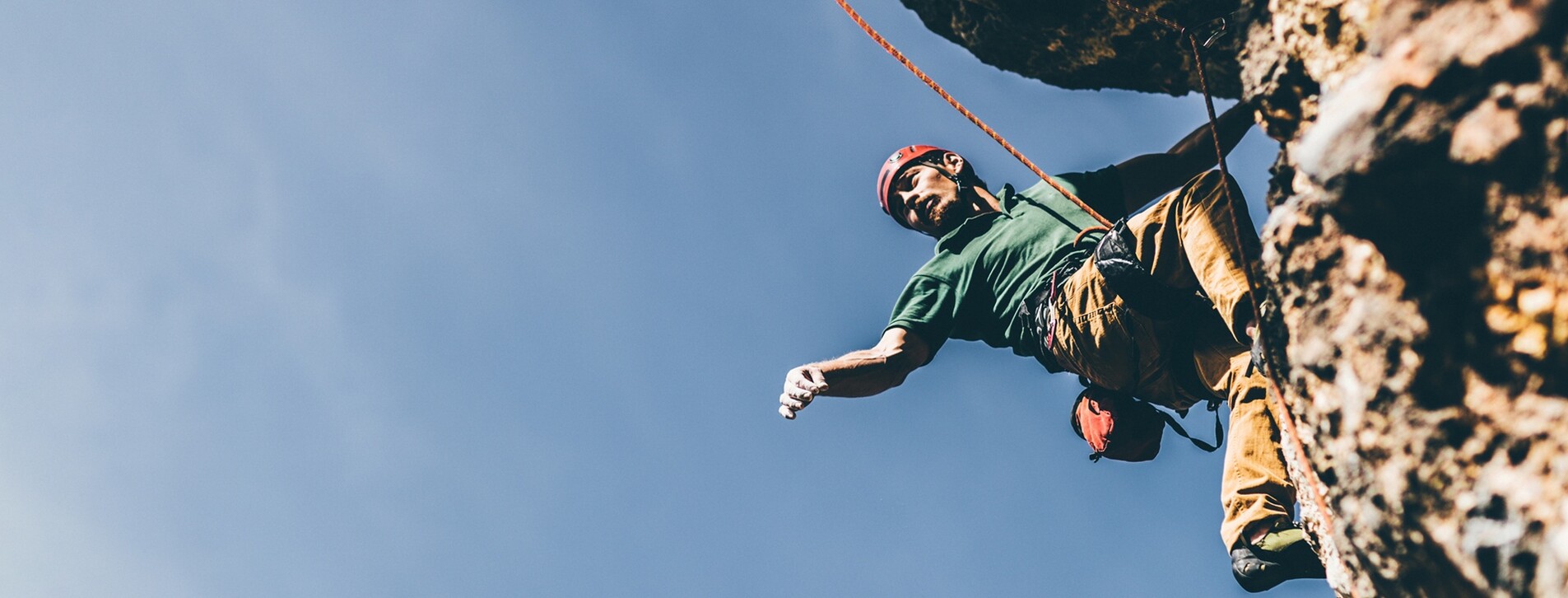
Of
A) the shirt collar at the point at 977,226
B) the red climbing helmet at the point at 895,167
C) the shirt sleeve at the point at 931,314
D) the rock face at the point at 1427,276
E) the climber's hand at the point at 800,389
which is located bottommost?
the rock face at the point at 1427,276

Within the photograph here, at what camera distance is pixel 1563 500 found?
76.7 inches

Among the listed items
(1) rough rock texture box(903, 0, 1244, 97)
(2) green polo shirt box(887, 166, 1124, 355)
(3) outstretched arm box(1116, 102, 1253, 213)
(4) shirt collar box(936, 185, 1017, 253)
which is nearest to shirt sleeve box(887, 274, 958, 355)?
(2) green polo shirt box(887, 166, 1124, 355)

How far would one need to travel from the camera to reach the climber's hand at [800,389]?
4.84 meters

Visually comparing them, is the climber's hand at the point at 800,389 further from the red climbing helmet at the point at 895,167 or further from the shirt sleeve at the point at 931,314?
the red climbing helmet at the point at 895,167

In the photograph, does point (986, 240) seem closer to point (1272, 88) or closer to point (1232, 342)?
point (1232, 342)

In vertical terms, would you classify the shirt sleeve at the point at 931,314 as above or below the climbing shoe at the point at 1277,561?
above

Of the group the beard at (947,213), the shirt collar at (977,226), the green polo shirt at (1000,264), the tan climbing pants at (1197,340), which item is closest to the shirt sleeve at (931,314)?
the green polo shirt at (1000,264)

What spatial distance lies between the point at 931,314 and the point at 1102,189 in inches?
42.0

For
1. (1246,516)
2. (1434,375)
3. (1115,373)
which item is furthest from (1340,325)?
(1115,373)

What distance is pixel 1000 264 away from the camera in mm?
Result: 5430

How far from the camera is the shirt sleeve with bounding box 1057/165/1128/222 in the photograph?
17.5 feet

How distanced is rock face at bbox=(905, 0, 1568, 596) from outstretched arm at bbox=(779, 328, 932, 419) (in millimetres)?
2348

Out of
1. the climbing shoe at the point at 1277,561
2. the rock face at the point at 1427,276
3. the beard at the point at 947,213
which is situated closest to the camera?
the rock face at the point at 1427,276

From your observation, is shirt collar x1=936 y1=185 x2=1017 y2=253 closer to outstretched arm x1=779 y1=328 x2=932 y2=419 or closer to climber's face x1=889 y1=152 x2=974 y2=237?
climber's face x1=889 y1=152 x2=974 y2=237
